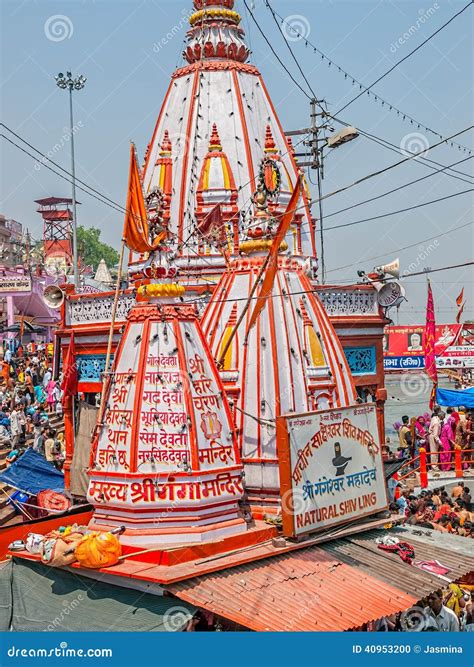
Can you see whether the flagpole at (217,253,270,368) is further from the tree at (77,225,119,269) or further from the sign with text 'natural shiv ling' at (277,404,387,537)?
the tree at (77,225,119,269)

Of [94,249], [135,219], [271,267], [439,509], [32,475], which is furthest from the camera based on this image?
[94,249]

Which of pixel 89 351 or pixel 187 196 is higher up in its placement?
pixel 187 196

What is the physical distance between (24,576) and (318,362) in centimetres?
456

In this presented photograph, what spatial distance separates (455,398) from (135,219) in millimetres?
12945

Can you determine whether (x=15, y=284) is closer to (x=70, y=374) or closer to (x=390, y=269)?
(x=70, y=374)

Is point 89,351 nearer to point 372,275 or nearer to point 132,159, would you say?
point 372,275

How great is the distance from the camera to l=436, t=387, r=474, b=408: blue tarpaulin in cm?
2061

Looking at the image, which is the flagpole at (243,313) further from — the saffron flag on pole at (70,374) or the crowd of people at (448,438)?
the saffron flag on pole at (70,374)

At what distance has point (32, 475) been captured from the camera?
14.8 meters

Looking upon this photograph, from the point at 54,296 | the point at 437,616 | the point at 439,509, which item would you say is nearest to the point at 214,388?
the point at 437,616

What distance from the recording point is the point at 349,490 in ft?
33.1

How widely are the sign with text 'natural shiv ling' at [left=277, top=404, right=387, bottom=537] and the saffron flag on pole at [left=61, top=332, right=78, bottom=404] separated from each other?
9977 mm

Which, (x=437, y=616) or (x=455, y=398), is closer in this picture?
(x=437, y=616)
